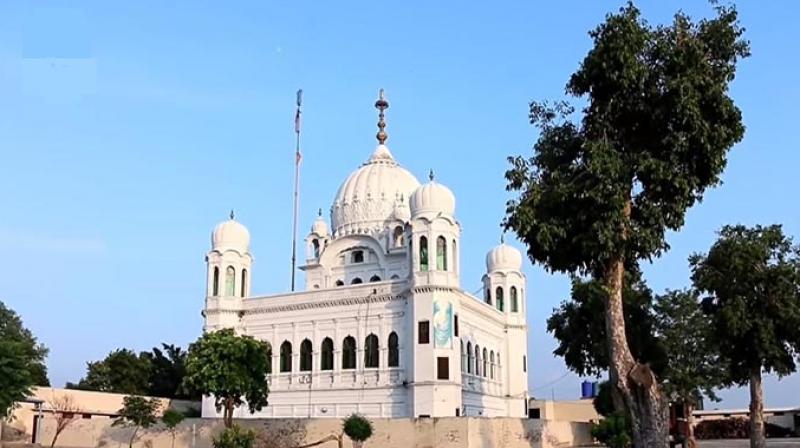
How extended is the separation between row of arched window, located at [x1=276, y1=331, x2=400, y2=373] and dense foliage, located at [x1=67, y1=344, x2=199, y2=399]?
9081 mm

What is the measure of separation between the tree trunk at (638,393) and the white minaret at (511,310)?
3106cm

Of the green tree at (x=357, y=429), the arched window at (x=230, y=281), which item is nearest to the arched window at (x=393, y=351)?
the arched window at (x=230, y=281)

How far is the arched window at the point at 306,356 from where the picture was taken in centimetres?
4188

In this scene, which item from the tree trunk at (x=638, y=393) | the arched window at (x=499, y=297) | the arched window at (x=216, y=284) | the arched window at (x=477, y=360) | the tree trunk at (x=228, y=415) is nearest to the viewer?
the tree trunk at (x=638, y=393)

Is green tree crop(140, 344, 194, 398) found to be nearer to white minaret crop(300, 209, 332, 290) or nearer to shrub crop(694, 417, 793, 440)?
white minaret crop(300, 209, 332, 290)

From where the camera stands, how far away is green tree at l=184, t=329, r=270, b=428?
32219mm

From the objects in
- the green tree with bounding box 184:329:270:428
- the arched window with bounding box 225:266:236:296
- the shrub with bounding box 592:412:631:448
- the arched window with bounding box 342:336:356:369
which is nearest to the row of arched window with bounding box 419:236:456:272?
the arched window with bounding box 342:336:356:369

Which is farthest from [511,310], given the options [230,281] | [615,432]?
[615,432]

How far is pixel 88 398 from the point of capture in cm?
4047

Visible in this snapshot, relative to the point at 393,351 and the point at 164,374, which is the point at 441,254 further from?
the point at 164,374

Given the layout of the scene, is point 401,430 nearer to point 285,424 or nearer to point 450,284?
point 285,424

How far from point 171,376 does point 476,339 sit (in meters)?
19.7

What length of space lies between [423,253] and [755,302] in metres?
17.9

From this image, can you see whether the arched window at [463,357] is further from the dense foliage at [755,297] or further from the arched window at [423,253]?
the dense foliage at [755,297]
